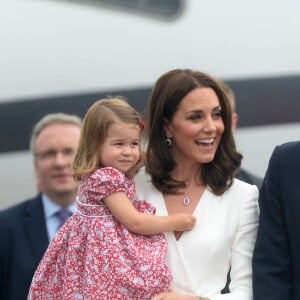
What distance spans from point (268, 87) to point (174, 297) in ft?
6.69

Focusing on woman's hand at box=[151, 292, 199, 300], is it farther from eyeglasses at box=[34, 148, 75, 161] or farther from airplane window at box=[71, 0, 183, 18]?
airplane window at box=[71, 0, 183, 18]

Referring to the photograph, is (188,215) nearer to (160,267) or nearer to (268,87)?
(160,267)

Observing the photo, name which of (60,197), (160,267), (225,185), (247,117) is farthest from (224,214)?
(247,117)

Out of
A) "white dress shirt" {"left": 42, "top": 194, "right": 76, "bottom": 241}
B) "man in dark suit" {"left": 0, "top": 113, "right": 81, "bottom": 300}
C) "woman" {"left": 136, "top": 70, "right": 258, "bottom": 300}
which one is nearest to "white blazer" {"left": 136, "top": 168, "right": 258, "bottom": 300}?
"woman" {"left": 136, "top": 70, "right": 258, "bottom": 300}

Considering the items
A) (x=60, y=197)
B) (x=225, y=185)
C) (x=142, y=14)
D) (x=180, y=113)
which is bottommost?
(x=60, y=197)

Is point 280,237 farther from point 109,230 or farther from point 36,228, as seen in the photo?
point 36,228

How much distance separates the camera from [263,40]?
411cm

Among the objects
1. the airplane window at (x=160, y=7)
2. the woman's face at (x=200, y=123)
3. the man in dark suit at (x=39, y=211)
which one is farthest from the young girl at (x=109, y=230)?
the airplane window at (x=160, y=7)

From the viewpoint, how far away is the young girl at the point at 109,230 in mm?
2295

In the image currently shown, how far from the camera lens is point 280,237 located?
7.41ft

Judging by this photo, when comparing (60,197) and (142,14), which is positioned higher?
(142,14)

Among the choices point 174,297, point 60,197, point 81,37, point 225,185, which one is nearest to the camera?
point 174,297

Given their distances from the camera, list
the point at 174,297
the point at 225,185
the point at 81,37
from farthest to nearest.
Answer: the point at 81,37
the point at 225,185
the point at 174,297

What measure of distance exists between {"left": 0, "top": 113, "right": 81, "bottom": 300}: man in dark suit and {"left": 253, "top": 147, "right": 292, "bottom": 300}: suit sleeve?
1.13m
